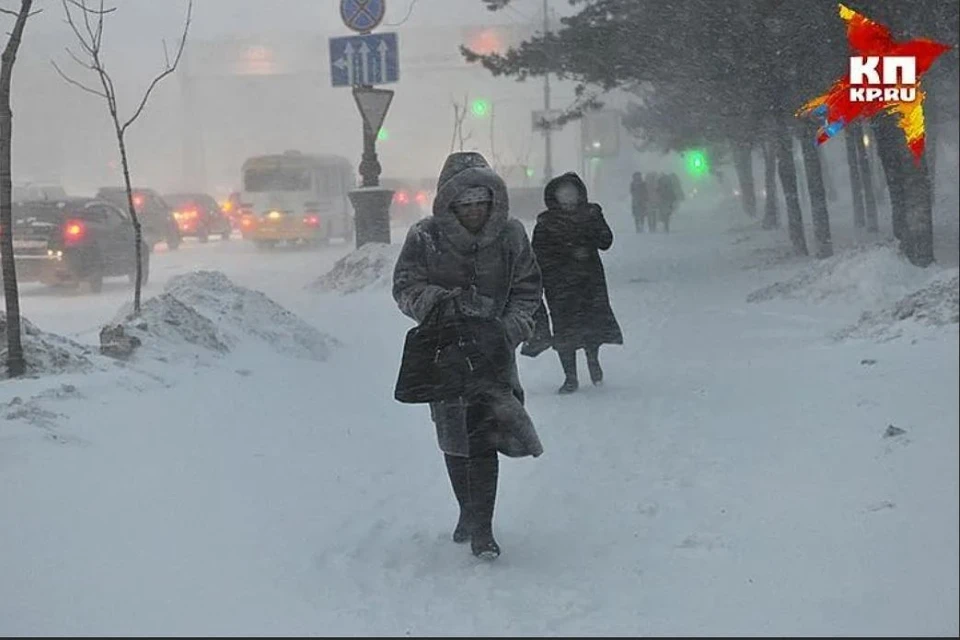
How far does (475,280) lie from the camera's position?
191 inches

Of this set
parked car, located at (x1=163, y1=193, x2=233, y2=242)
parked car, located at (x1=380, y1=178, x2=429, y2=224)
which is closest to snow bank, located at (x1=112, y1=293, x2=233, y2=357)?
parked car, located at (x1=380, y1=178, x2=429, y2=224)

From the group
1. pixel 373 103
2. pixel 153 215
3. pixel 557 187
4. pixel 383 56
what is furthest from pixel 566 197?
pixel 153 215

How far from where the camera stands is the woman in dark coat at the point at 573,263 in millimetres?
8773

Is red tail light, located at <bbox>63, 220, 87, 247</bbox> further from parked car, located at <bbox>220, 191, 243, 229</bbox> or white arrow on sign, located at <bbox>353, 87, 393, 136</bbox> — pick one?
parked car, located at <bbox>220, 191, 243, 229</bbox>

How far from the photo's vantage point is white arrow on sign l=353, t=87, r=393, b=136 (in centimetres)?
1598

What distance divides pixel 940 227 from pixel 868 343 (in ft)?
4.77

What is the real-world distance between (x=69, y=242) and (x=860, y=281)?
38.8ft

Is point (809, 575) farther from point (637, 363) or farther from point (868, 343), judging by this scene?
point (637, 363)

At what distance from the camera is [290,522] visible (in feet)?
17.5

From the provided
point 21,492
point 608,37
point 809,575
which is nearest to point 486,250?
point 809,575

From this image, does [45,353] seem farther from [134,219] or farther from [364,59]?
[364,59]

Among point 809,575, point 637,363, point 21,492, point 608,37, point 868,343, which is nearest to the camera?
point 809,575

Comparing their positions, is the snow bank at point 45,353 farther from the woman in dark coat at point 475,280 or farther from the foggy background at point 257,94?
the woman in dark coat at point 475,280

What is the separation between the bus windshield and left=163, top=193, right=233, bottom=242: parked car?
4209 mm
